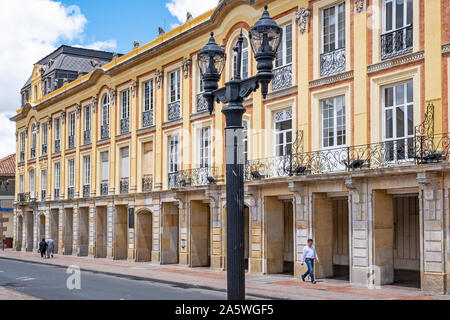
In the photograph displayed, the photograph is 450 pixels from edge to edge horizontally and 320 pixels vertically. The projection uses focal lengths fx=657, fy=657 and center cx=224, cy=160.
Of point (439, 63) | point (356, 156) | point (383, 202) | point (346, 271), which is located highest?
point (439, 63)

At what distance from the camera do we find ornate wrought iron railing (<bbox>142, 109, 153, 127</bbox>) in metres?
33.2

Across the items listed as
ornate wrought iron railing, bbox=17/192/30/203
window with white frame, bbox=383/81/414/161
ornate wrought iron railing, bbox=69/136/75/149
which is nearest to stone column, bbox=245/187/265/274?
window with white frame, bbox=383/81/414/161

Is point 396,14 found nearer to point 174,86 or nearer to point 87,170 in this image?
point 174,86

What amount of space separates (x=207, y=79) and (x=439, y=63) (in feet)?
35.4

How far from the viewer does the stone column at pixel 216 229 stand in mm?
27273

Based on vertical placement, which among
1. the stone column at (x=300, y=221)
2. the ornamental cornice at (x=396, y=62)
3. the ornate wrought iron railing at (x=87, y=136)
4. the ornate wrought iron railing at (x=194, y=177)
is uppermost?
the ornamental cornice at (x=396, y=62)

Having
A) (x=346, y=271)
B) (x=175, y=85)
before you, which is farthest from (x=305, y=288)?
(x=175, y=85)

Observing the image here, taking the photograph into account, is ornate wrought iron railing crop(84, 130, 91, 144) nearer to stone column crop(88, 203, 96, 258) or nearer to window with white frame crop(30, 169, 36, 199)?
stone column crop(88, 203, 96, 258)

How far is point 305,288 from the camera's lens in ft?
66.3

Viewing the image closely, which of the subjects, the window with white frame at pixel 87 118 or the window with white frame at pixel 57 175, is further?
the window with white frame at pixel 57 175

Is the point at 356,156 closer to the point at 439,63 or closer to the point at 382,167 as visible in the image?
the point at 382,167

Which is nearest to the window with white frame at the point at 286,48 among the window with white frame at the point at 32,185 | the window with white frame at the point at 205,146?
the window with white frame at the point at 205,146

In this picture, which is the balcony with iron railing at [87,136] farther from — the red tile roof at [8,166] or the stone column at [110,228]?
the red tile roof at [8,166]

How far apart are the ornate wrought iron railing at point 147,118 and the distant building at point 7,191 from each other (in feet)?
92.4
